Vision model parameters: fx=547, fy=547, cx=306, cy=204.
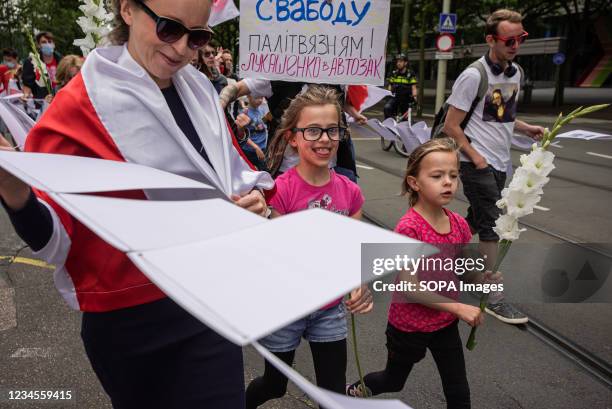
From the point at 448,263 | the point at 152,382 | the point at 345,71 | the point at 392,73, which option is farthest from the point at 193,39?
the point at 392,73

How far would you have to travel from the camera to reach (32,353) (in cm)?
325

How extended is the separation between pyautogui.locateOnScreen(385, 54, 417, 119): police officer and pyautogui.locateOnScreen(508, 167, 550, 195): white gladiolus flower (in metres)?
9.96

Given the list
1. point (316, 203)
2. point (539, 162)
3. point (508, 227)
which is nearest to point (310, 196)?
point (316, 203)

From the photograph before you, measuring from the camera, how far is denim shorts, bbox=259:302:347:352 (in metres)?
2.30

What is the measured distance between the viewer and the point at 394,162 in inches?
398

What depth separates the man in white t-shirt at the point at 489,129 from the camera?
3.80m

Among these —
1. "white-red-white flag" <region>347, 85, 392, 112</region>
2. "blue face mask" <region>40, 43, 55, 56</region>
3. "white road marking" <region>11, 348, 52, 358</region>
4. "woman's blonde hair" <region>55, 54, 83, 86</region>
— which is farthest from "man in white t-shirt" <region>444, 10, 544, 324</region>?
"blue face mask" <region>40, 43, 55, 56</region>

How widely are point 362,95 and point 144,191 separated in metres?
2.78

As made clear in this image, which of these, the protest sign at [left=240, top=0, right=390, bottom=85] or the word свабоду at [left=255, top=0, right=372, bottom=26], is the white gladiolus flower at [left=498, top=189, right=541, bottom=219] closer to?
the protest sign at [left=240, top=0, right=390, bottom=85]

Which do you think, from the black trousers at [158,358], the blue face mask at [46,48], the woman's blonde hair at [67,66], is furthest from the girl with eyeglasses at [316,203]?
the blue face mask at [46,48]

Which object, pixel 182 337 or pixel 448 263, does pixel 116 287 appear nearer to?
pixel 182 337

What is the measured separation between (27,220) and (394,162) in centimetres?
917

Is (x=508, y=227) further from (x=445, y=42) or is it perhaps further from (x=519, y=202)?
(x=445, y=42)

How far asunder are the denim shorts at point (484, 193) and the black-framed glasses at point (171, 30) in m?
2.84
